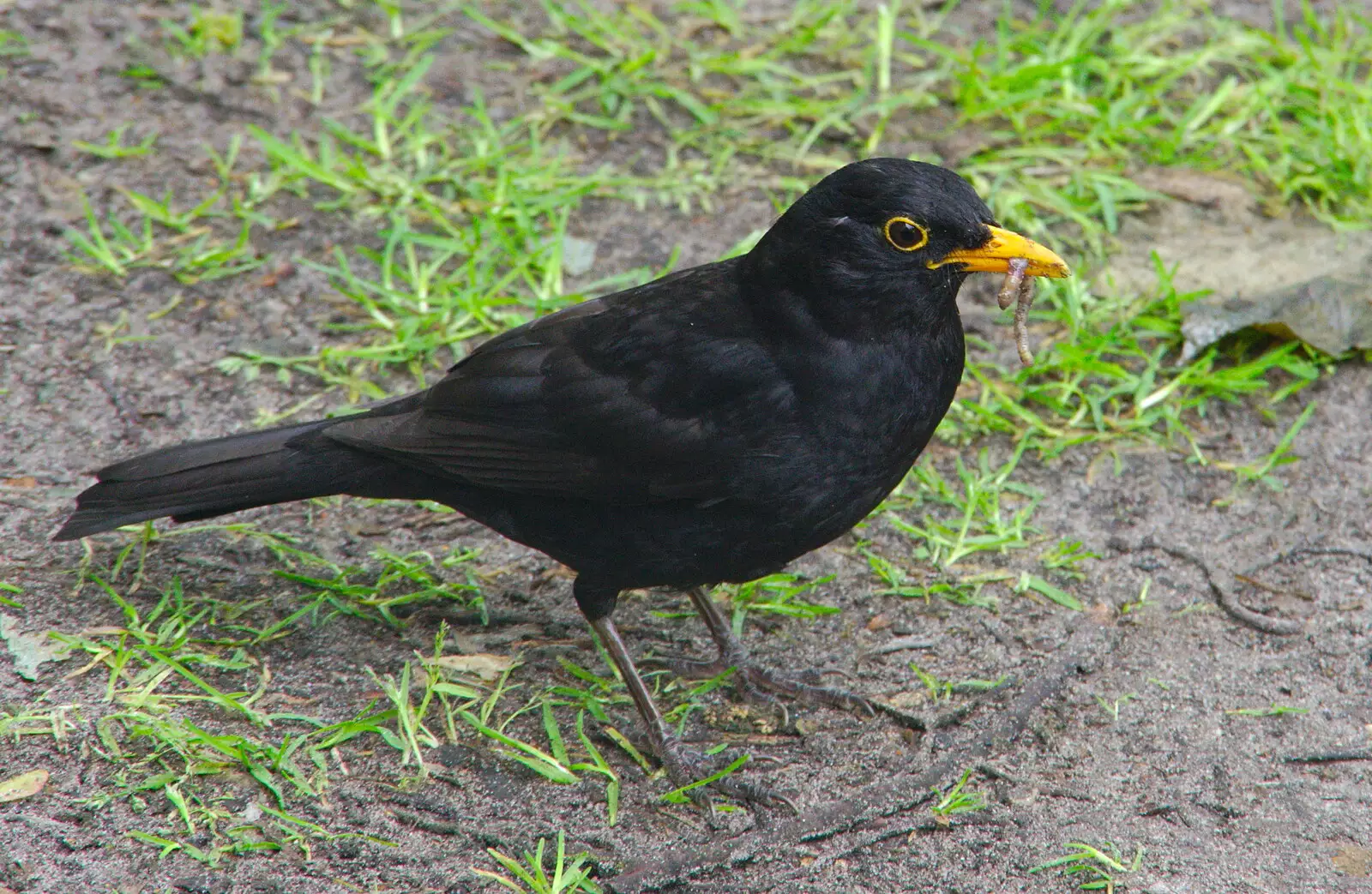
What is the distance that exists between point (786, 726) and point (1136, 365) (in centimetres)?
224

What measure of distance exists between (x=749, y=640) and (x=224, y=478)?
1665 mm

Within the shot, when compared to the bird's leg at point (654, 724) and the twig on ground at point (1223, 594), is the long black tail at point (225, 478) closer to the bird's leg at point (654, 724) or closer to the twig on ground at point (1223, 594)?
the bird's leg at point (654, 724)

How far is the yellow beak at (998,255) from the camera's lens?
3717 mm

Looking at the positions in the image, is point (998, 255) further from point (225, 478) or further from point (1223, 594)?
point (225, 478)

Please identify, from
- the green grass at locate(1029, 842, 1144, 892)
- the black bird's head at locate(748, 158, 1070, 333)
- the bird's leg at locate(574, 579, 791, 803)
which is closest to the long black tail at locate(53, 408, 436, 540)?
the bird's leg at locate(574, 579, 791, 803)

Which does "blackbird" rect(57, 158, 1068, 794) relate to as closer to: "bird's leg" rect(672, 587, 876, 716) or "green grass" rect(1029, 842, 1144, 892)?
"bird's leg" rect(672, 587, 876, 716)

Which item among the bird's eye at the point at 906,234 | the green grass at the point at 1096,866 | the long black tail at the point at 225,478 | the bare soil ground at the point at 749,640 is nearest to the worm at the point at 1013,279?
the bird's eye at the point at 906,234

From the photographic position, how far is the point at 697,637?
4.56m

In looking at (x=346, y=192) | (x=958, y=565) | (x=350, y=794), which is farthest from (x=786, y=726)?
(x=346, y=192)

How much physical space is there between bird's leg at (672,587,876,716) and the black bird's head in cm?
100

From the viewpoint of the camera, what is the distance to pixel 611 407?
3893 mm

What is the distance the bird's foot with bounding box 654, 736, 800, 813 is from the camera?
3840 millimetres

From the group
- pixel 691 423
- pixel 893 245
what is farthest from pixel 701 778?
pixel 893 245

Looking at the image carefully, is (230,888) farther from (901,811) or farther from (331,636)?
(901,811)
